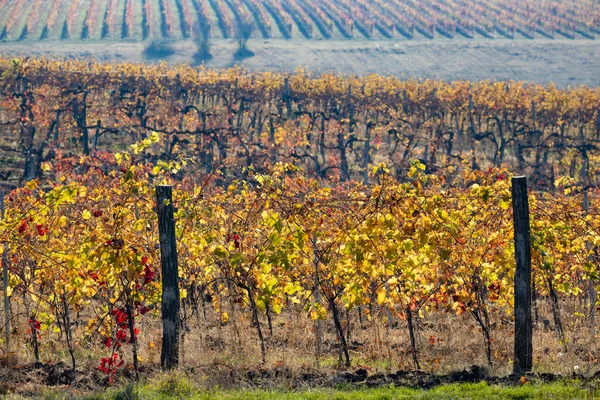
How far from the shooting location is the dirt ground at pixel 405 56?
214 ft

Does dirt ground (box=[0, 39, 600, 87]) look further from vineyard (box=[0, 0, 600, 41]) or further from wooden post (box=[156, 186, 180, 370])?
wooden post (box=[156, 186, 180, 370])

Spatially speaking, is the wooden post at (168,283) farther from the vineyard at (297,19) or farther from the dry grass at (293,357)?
the vineyard at (297,19)

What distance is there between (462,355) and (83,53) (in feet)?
203

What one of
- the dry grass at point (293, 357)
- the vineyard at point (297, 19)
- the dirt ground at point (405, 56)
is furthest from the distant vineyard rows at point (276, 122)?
the vineyard at point (297, 19)

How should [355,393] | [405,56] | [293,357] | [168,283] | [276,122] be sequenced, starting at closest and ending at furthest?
1. [355,393]
2. [168,283]
3. [293,357]
4. [276,122]
5. [405,56]

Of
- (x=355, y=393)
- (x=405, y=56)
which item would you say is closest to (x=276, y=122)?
(x=355, y=393)

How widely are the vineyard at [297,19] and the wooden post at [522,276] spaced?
70755 mm

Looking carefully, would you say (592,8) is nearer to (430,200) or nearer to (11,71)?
(11,71)

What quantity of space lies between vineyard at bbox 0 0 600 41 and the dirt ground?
4.04 m

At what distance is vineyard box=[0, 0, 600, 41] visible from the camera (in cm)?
7669

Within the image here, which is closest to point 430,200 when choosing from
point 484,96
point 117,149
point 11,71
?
point 117,149

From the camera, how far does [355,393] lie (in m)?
6.57

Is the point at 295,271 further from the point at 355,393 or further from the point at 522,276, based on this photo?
the point at 522,276

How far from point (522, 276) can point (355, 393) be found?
212 cm
